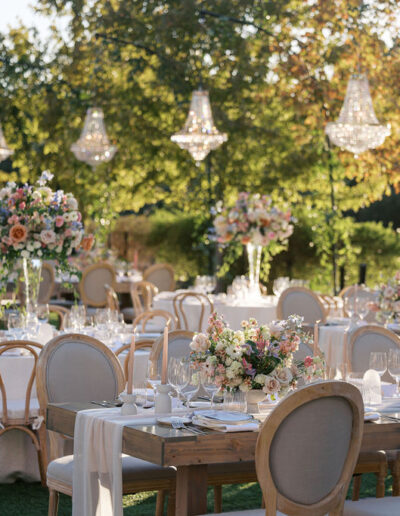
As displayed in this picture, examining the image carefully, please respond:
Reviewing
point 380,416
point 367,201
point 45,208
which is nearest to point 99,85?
point 367,201

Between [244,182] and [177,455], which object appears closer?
[177,455]

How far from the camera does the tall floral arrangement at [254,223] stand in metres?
9.77

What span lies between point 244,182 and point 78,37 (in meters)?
3.37

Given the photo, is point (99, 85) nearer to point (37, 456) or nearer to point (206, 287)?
point (206, 287)

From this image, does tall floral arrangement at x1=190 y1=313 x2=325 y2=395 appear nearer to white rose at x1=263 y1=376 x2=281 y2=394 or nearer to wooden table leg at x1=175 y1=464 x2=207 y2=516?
white rose at x1=263 y1=376 x2=281 y2=394

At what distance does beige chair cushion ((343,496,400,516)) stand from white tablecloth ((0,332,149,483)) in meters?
2.55

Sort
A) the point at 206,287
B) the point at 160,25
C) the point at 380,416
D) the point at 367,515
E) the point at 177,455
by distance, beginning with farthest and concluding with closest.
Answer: the point at 160,25
the point at 206,287
the point at 380,416
the point at 367,515
the point at 177,455

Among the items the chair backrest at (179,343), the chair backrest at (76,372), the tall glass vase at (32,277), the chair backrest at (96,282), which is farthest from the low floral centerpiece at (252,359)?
the chair backrest at (96,282)

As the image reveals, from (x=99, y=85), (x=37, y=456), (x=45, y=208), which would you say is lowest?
(x=37, y=456)

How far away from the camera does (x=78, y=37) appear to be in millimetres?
15555

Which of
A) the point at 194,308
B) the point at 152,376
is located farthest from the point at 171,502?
the point at 194,308

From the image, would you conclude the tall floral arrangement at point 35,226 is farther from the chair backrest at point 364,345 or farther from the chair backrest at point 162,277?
the chair backrest at point 162,277

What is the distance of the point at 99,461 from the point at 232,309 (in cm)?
582

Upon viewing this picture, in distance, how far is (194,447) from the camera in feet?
12.0
